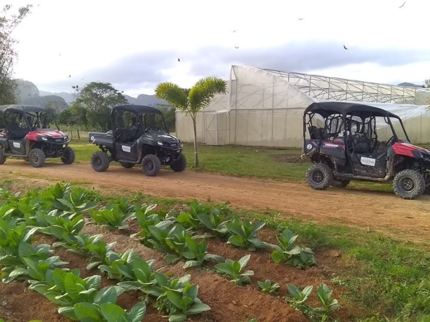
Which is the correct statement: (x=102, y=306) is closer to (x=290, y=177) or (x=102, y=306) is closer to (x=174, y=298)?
(x=174, y=298)

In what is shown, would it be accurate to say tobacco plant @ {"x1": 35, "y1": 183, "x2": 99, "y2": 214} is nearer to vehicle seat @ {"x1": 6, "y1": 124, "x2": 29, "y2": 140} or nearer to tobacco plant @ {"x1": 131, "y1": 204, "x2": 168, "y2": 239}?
tobacco plant @ {"x1": 131, "y1": 204, "x2": 168, "y2": 239}

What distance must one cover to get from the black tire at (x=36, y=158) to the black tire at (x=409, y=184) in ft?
34.1

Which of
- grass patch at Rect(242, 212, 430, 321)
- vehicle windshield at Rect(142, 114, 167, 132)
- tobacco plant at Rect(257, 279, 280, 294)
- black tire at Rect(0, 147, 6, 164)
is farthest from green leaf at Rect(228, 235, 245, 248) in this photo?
black tire at Rect(0, 147, 6, 164)

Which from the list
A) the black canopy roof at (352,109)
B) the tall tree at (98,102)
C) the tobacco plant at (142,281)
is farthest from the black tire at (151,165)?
the tall tree at (98,102)

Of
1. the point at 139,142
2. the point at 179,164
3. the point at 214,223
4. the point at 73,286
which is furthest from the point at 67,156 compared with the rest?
the point at 73,286

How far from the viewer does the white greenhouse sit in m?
24.4

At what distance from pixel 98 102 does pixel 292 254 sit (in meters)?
35.8

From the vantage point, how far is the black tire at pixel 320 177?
10.7 metres

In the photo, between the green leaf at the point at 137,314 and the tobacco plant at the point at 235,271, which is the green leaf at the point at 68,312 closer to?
the green leaf at the point at 137,314

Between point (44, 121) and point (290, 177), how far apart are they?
8.92m

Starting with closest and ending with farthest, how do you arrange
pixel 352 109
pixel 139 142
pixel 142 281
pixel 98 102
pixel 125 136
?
pixel 142 281 → pixel 352 109 → pixel 139 142 → pixel 125 136 → pixel 98 102

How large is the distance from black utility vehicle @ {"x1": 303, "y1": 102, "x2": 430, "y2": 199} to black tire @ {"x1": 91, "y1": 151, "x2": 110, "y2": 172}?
5.80 m

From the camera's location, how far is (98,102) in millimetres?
38875

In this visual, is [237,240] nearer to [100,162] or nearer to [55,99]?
[100,162]
